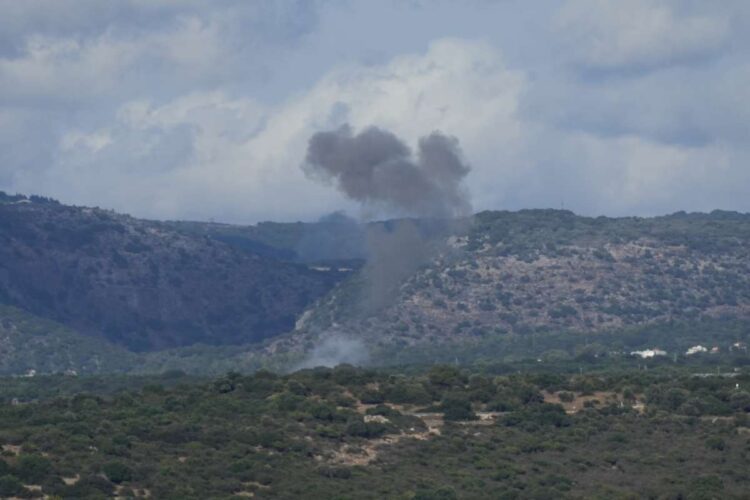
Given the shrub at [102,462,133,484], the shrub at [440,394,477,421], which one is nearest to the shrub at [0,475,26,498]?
the shrub at [102,462,133,484]

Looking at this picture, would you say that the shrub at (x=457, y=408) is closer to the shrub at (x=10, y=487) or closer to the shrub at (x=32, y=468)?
the shrub at (x=32, y=468)

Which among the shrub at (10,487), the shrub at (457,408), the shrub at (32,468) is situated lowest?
the shrub at (10,487)

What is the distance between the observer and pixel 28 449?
260 feet

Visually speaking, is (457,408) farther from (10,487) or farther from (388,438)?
(10,487)

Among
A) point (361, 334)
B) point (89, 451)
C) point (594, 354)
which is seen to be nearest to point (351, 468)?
point (89, 451)

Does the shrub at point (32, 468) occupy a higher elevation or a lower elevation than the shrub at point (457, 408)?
lower

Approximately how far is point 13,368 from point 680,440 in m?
106

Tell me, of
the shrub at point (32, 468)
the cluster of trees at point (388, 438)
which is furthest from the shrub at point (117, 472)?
the shrub at point (32, 468)

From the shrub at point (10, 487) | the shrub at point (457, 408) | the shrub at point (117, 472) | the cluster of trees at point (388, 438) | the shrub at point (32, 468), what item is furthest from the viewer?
the shrub at point (457, 408)

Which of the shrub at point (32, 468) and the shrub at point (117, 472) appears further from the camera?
the shrub at point (117, 472)

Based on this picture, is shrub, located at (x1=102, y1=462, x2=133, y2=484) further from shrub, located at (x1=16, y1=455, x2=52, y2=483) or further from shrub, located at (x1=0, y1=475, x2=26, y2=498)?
shrub, located at (x1=0, y1=475, x2=26, y2=498)

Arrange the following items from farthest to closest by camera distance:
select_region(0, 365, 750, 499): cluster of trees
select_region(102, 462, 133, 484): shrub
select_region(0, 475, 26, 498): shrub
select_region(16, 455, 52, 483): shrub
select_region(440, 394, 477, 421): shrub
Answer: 1. select_region(440, 394, 477, 421): shrub
2. select_region(0, 365, 750, 499): cluster of trees
3. select_region(102, 462, 133, 484): shrub
4. select_region(16, 455, 52, 483): shrub
5. select_region(0, 475, 26, 498): shrub

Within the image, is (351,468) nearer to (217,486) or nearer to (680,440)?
(217,486)

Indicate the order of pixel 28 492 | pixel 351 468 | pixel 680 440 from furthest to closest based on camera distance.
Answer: pixel 680 440 → pixel 351 468 → pixel 28 492
